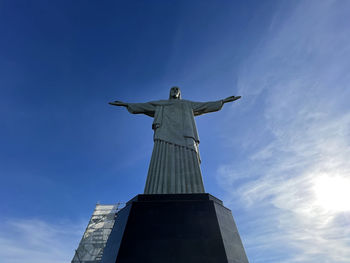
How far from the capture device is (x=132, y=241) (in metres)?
3.99

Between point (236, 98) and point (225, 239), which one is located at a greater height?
point (236, 98)

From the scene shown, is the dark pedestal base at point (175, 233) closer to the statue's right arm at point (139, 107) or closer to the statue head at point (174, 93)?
the statue's right arm at point (139, 107)

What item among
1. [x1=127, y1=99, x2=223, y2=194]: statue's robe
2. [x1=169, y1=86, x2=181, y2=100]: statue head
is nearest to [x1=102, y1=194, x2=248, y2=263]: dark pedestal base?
[x1=127, y1=99, x2=223, y2=194]: statue's robe

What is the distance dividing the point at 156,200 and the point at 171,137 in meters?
2.80

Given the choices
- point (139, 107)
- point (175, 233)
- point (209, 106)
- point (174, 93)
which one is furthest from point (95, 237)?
point (175, 233)

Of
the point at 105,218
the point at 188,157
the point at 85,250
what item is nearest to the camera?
the point at 188,157

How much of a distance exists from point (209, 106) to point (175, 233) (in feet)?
19.1

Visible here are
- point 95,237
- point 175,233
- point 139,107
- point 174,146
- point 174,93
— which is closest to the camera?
point 175,233

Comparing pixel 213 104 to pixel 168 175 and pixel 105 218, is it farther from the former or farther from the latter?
pixel 105 218

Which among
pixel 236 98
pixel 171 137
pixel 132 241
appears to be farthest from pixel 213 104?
pixel 132 241

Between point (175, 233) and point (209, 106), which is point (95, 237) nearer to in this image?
point (209, 106)

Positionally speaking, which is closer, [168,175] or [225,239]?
[225,239]

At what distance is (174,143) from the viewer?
7059mm

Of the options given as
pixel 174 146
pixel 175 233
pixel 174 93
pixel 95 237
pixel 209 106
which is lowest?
pixel 175 233
